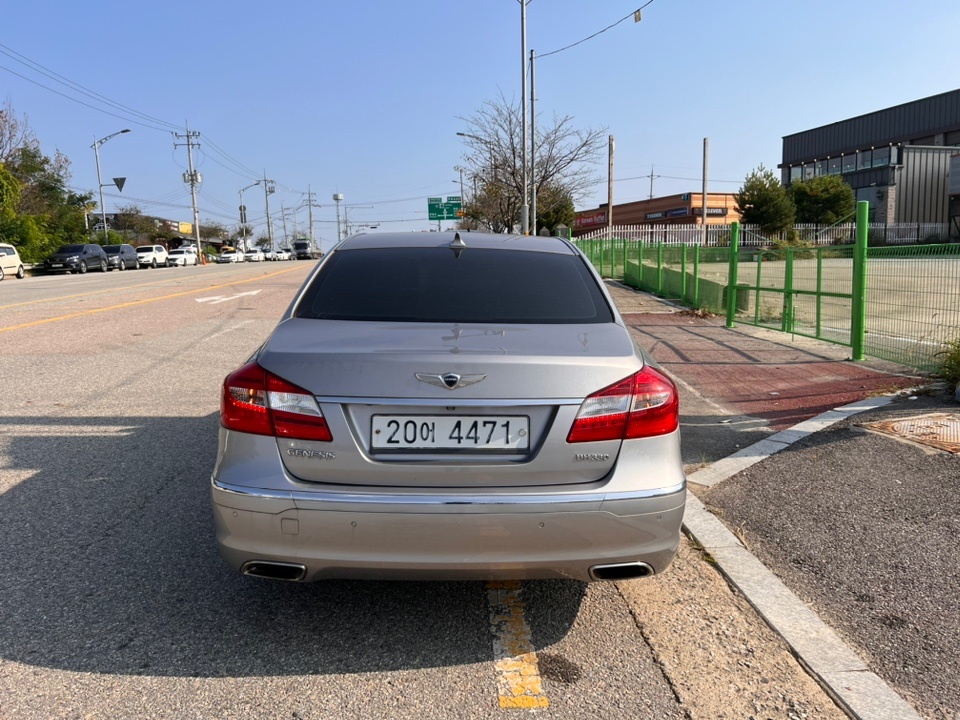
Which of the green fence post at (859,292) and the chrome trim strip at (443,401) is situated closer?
the chrome trim strip at (443,401)

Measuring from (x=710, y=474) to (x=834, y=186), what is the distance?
5848 centimetres

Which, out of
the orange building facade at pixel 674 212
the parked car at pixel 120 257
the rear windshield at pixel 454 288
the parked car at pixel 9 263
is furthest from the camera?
the orange building facade at pixel 674 212

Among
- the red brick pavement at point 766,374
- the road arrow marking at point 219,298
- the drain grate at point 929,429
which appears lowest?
the red brick pavement at point 766,374

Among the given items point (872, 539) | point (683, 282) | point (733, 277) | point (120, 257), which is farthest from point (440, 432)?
point (120, 257)

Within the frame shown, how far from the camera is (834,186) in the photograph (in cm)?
5744

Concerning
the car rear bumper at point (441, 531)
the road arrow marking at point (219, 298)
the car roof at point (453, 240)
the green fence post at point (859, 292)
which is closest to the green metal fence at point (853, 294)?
the green fence post at point (859, 292)

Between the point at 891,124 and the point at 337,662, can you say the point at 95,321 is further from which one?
the point at 891,124

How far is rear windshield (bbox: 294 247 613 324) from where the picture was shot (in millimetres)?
3523

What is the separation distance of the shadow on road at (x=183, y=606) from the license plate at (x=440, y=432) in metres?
0.83

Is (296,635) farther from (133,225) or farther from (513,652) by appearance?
(133,225)

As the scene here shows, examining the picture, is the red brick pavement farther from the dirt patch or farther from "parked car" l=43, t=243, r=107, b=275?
"parked car" l=43, t=243, r=107, b=275

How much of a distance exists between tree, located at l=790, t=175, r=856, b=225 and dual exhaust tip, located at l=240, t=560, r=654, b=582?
58.7 m

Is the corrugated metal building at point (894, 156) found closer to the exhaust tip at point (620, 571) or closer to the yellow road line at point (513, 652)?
the yellow road line at point (513, 652)

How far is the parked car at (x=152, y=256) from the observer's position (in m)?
57.6
